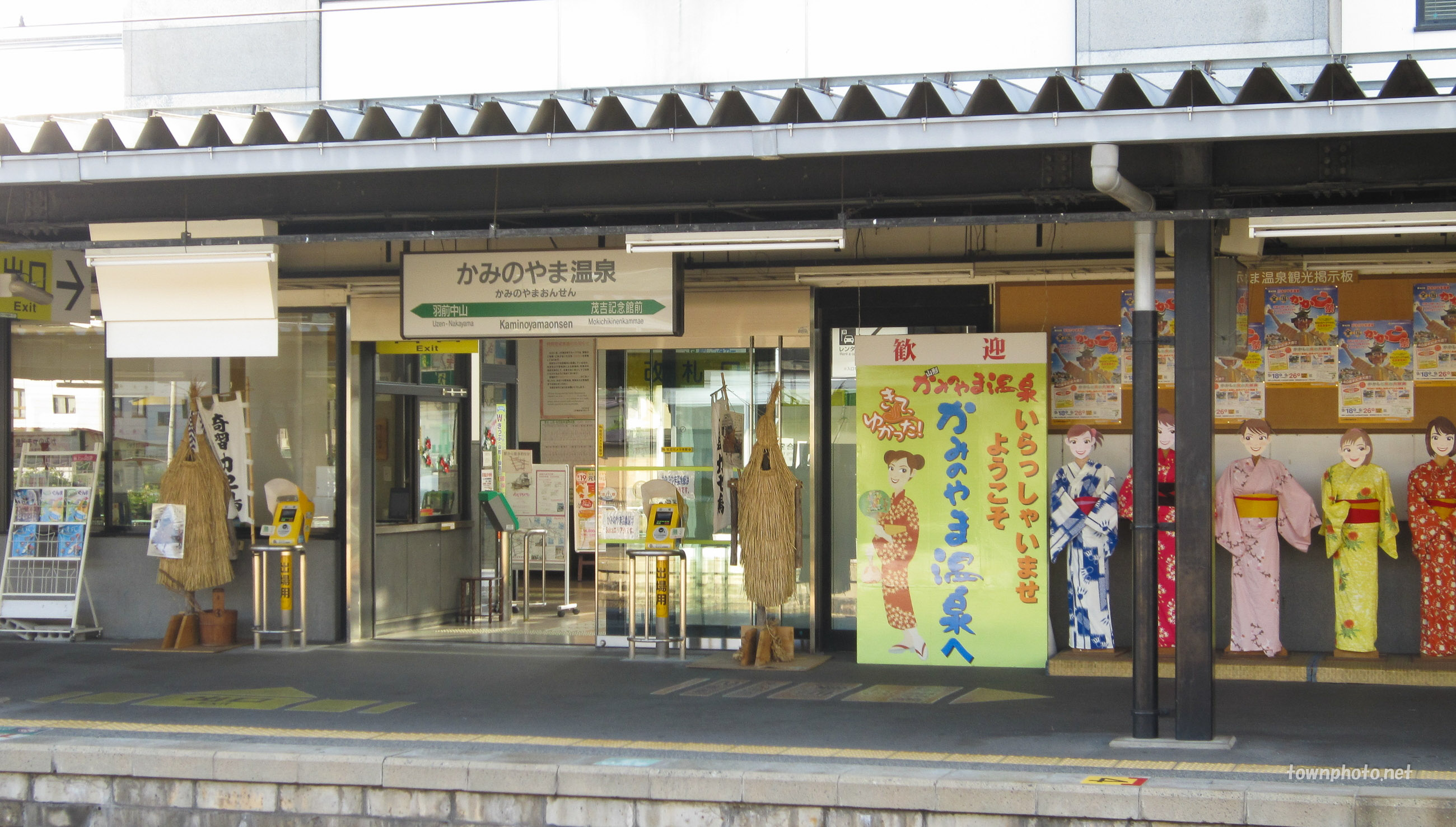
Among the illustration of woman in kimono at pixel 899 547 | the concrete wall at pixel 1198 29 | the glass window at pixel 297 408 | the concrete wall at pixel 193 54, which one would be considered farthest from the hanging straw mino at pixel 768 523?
the concrete wall at pixel 193 54

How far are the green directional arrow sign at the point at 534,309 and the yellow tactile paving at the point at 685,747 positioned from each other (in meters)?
2.72

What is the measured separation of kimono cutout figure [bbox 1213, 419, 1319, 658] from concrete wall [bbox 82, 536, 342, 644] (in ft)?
22.1

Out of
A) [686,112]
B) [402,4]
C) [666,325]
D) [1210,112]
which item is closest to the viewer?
[1210,112]

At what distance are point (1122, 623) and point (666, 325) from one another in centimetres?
383

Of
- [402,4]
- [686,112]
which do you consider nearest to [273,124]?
[686,112]

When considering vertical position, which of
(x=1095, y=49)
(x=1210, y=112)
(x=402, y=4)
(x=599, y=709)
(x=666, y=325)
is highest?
(x=402, y=4)

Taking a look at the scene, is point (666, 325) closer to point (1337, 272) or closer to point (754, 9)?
point (754, 9)

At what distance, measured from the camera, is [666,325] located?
333 inches

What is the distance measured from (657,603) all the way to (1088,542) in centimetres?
309

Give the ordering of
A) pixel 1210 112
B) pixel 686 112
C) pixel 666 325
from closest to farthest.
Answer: pixel 1210 112
pixel 686 112
pixel 666 325

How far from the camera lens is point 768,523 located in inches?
372

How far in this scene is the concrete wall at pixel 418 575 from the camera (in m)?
11.3

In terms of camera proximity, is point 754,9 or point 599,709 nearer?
point 599,709

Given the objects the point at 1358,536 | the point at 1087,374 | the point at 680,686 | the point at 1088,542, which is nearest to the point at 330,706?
the point at 680,686
